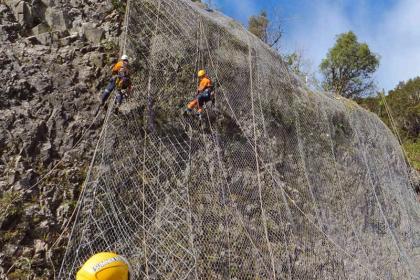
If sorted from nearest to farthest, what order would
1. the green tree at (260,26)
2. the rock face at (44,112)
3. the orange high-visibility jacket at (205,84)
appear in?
the rock face at (44,112)
the orange high-visibility jacket at (205,84)
the green tree at (260,26)

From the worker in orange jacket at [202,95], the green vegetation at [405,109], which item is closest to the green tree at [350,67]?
the green vegetation at [405,109]

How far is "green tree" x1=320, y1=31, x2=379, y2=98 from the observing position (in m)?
20.9

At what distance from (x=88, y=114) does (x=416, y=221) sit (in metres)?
8.91

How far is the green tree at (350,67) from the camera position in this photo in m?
20.9

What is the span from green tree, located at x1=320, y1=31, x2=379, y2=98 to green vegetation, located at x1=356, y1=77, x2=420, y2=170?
30.7 inches

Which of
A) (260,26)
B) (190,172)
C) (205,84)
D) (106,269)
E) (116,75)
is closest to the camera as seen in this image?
(106,269)

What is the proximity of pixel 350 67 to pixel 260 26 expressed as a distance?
5.21m

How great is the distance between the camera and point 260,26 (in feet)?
64.0

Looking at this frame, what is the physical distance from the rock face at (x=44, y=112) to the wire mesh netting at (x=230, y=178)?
1.00ft

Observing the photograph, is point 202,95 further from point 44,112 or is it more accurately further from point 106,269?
point 106,269

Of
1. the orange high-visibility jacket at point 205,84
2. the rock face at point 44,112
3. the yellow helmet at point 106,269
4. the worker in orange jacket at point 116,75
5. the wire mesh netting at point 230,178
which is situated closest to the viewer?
the yellow helmet at point 106,269

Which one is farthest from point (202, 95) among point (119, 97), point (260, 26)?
point (260, 26)

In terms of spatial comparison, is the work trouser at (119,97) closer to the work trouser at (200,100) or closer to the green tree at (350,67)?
the work trouser at (200,100)

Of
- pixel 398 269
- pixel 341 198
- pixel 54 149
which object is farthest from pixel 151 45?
pixel 398 269
